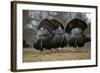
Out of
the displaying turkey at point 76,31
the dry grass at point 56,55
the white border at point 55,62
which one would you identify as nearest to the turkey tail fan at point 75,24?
the displaying turkey at point 76,31

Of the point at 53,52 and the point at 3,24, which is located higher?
the point at 3,24

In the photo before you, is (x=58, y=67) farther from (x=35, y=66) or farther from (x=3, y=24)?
(x=3, y=24)

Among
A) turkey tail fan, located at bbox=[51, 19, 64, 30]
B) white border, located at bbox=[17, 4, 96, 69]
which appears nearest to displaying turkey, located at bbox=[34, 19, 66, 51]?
turkey tail fan, located at bbox=[51, 19, 64, 30]

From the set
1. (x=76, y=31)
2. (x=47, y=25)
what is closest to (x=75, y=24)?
(x=76, y=31)

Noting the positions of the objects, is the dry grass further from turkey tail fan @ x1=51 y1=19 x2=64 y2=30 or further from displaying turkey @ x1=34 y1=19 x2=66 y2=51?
turkey tail fan @ x1=51 y1=19 x2=64 y2=30

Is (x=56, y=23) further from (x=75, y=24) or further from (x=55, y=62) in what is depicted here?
(x=55, y=62)

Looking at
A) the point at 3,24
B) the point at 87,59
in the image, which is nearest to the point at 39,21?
the point at 3,24

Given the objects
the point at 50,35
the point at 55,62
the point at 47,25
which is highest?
the point at 47,25
